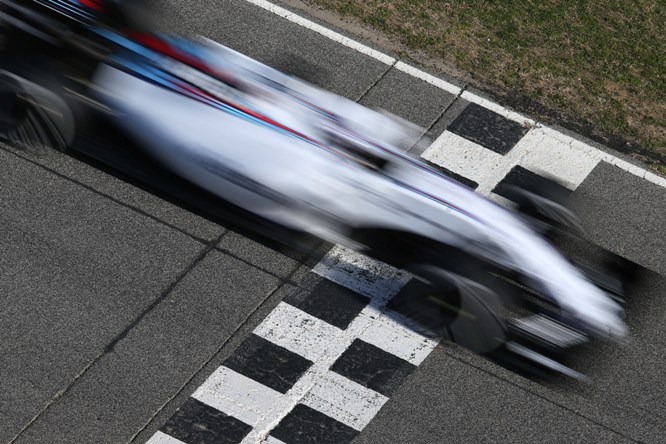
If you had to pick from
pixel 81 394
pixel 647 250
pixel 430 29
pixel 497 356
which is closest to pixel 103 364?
pixel 81 394

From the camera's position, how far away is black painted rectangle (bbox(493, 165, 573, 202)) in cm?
765

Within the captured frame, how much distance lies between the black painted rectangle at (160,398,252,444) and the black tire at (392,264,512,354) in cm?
145

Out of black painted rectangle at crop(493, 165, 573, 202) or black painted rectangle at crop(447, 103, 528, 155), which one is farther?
black painted rectangle at crop(447, 103, 528, 155)

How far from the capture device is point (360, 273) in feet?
24.8

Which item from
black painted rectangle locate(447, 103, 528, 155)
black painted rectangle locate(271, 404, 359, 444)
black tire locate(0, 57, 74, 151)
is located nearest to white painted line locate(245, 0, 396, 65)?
black painted rectangle locate(447, 103, 528, 155)

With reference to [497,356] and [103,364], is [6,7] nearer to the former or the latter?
[103,364]

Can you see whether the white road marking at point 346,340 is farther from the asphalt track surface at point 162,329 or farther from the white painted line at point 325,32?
the white painted line at point 325,32

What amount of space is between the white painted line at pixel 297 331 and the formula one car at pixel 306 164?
0.55 meters

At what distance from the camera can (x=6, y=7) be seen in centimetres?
762

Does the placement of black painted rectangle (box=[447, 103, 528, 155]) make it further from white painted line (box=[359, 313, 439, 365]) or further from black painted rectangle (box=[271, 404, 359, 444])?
black painted rectangle (box=[271, 404, 359, 444])

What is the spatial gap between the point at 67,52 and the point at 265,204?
1785 mm

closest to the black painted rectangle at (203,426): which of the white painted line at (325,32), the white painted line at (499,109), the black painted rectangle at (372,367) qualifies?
the black painted rectangle at (372,367)

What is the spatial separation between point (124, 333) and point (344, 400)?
4.85 ft

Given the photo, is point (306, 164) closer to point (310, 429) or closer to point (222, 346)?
point (222, 346)
